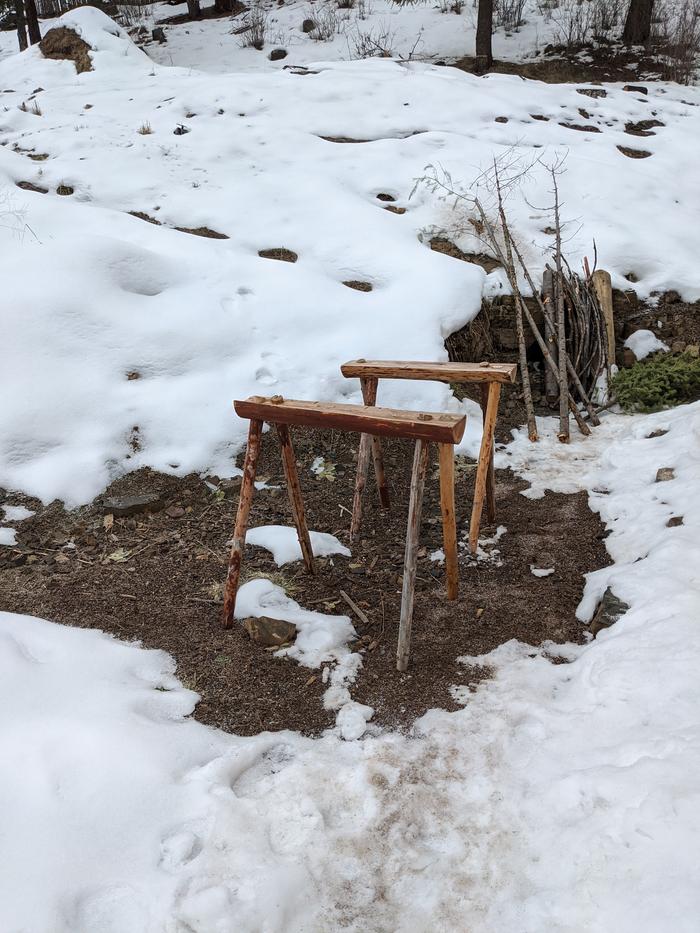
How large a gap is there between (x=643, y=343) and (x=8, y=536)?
6.05 m

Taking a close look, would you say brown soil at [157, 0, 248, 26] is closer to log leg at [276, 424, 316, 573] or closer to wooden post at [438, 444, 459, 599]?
log leg at [276, 424, 316, 573]

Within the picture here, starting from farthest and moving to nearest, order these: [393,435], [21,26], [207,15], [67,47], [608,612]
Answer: [207,15], [21,26], [67,47], [608,612], [393,435]

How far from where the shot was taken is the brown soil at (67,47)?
37.2 ft

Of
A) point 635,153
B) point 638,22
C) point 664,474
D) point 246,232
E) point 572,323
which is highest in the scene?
point 638,22

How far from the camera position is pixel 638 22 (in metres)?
13.4

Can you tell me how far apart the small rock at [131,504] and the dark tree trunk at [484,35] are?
40.0ft

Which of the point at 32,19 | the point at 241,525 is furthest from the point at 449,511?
the point at 32,19

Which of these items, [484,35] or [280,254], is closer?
[280,254]

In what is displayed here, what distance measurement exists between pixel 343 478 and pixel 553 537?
1635mm

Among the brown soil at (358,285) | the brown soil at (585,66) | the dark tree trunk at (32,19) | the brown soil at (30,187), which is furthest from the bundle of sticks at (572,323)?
the dark tree trunk at (32,19)

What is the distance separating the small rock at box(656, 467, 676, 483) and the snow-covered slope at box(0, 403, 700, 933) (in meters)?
1.50

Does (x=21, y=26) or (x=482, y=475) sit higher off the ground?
(x=21, y=26)

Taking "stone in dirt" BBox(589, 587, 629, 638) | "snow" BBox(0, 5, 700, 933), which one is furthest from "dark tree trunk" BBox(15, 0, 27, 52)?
"stone in dirt" BBox(589, 587, 629, 638)

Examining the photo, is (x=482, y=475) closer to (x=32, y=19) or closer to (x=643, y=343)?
(x=643, y=343)
